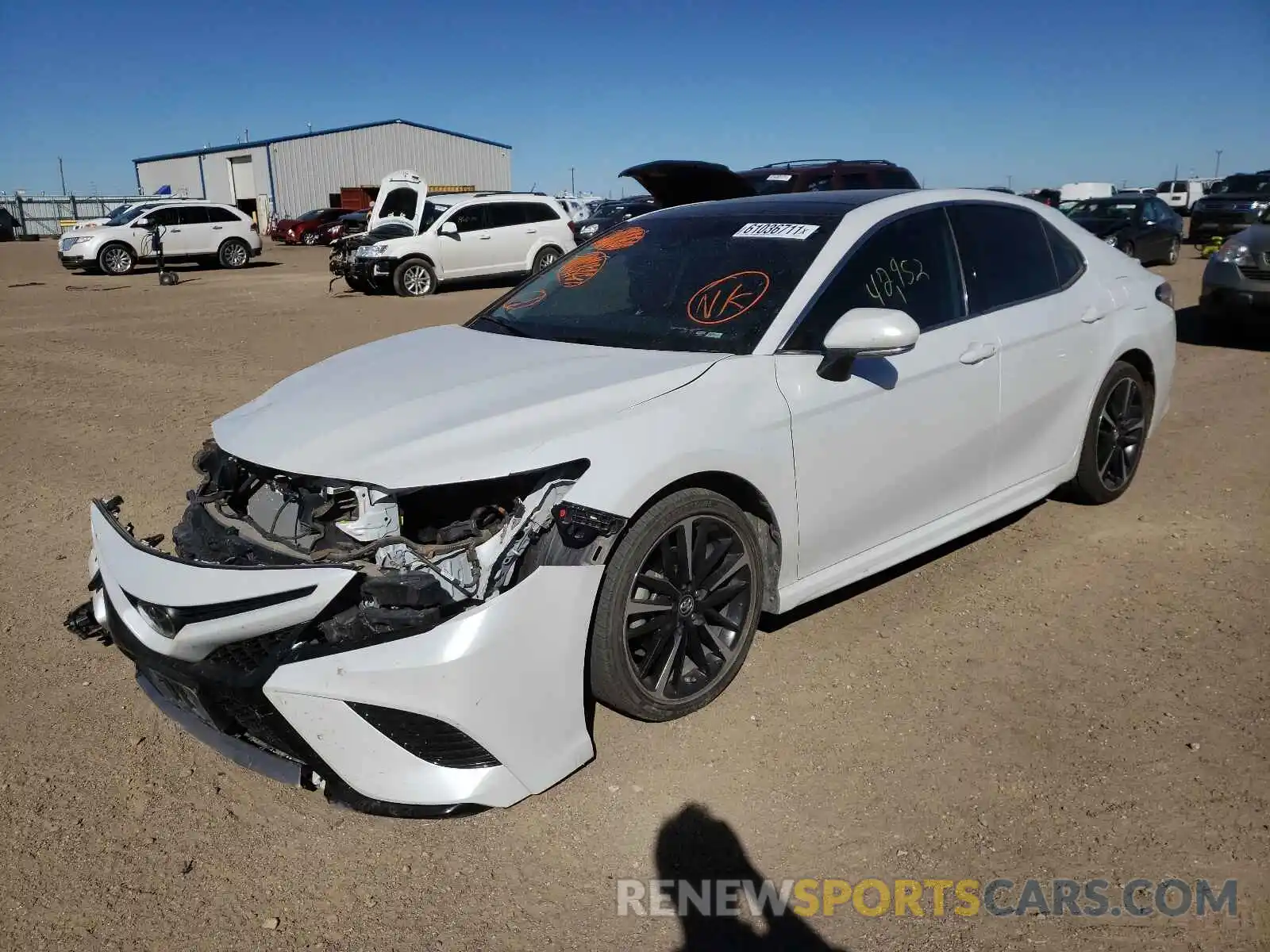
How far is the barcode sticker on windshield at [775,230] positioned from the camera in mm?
3746

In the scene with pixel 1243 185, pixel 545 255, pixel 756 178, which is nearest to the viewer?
pixel 756 178

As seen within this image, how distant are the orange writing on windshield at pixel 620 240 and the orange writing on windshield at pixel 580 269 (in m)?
0.05

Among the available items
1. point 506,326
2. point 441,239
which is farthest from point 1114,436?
point 441,239

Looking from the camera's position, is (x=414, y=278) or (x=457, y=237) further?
(x=457, y=237)

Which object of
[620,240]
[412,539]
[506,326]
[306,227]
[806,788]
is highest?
[620,240]

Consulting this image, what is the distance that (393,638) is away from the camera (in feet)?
8.22

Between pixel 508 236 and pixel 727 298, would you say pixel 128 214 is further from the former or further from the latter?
pixel 727 298

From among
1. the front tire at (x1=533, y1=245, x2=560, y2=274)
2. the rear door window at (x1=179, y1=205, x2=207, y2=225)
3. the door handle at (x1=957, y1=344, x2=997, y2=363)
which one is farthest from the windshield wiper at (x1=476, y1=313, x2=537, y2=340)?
the rear door window at (x1=179, y1=205, x2=207, y2=225)

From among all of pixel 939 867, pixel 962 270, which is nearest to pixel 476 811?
pixel 939 867

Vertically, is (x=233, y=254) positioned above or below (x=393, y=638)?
below

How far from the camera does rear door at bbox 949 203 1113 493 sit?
4.15 m

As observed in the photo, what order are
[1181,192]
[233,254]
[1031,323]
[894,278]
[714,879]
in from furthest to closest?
[1181,192] < [233,254] < [1031,323] < [894,278] < [714,879]

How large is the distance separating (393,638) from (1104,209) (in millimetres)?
19859

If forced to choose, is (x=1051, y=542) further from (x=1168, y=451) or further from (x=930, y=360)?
(x=1168, y=451)
